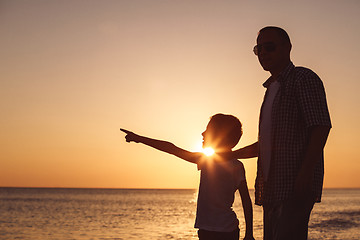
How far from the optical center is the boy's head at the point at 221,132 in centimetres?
432

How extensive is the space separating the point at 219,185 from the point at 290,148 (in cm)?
155

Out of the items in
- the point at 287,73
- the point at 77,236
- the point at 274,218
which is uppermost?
the point at 287,73

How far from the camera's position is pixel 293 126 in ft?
9.82

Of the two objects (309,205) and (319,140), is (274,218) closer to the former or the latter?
(309,205)

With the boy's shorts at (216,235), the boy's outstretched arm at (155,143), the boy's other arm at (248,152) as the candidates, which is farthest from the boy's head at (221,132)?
the boy's outstretched arm at (155,143)

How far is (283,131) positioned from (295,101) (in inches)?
8.5

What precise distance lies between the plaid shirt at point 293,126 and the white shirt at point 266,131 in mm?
63

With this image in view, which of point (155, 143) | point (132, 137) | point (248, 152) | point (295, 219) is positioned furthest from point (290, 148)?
point (132, 137)

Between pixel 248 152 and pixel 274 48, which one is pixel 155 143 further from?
pixel 274 48

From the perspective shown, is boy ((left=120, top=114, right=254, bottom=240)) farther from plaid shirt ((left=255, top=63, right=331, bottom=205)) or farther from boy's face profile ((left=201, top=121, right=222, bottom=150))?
plaid shirt ((left=255, top=63, right=331, bottom=205))

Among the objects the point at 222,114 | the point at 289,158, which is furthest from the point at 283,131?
the point at 222,114

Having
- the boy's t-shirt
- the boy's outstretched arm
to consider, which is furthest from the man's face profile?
the boy's t-shirt

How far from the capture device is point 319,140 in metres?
2.82

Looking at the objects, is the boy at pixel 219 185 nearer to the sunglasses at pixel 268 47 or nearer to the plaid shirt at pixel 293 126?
the sunglasses at pixel 268 47
